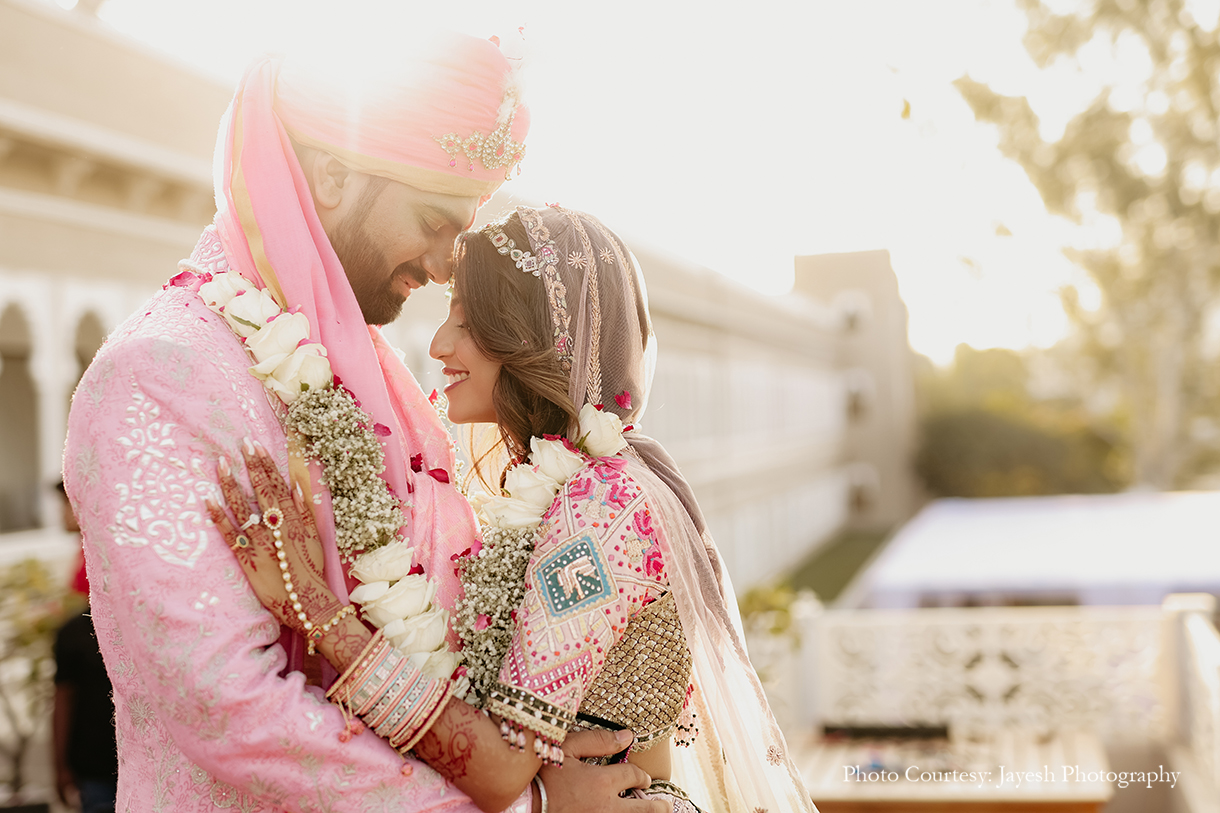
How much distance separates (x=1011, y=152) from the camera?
14.7 meters

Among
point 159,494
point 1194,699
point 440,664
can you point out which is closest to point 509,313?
point 440,664

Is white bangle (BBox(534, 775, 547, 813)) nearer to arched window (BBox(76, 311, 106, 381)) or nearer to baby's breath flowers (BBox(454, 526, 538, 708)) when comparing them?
baby's breath flowers (BBox(454, 526, 538, 708))

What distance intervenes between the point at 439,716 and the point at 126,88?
21.2 ft

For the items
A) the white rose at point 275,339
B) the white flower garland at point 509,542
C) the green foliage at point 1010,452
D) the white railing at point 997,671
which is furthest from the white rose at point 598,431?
the green foliage at point 1010,452

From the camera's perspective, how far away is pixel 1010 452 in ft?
Answer: 117

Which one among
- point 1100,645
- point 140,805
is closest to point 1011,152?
point 1100,645

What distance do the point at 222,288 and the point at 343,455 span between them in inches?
14.0

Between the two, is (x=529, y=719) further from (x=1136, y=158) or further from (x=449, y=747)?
(x=1136, y=158)

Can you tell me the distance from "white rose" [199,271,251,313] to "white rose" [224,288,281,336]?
15mm

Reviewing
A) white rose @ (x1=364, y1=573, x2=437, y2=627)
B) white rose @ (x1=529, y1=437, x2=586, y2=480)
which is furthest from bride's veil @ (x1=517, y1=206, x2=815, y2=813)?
white rose @ (x1=364, y1=573, x2=437, y2=627)

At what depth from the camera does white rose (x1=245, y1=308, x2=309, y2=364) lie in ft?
5.92

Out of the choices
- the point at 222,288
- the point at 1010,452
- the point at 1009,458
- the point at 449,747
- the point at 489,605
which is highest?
the point at 222,288

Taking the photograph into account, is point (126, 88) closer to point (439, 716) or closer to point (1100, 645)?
point (439, 716)

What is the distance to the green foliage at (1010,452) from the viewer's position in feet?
116
